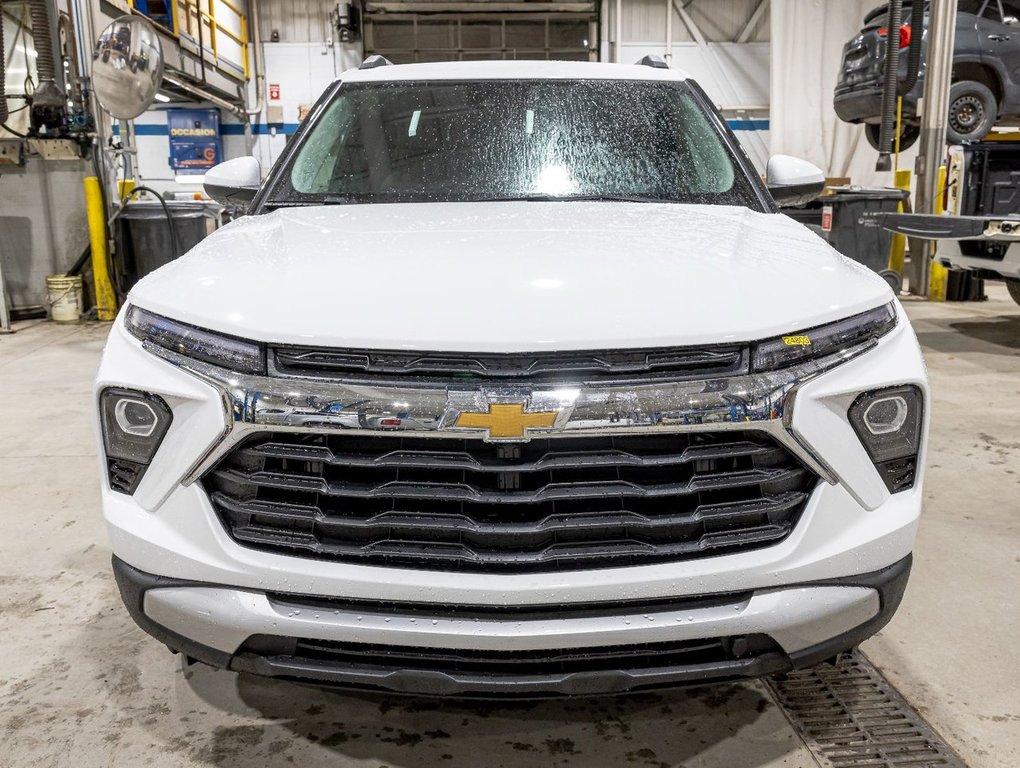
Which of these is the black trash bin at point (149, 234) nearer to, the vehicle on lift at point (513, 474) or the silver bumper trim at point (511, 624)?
the vehicle on lift at point (513, 474)

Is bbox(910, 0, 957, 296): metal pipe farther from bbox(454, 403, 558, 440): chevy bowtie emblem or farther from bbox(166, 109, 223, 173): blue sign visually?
bbox(166, 109, 223, 173): blue sign

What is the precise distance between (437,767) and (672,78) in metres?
2.02

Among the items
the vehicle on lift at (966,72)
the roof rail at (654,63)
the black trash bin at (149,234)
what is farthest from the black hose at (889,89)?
the black trash bin at (149,234)

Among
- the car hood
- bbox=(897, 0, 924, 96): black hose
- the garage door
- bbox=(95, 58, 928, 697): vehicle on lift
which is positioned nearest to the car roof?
the car hood

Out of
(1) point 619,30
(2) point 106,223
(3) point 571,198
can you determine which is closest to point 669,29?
(1) point 619,30

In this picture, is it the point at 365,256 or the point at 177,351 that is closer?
the point at 177,351

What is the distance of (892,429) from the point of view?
1.45 m

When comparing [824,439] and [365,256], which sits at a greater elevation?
[365,256]

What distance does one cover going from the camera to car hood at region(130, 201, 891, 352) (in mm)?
1343

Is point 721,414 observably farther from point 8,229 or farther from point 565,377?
point 8,229

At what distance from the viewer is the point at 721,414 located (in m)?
1.33

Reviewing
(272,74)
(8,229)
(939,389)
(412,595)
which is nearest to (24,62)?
(8,229)

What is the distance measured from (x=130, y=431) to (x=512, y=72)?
66.0 inches

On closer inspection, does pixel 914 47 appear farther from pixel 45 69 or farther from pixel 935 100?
pixel 45 69
